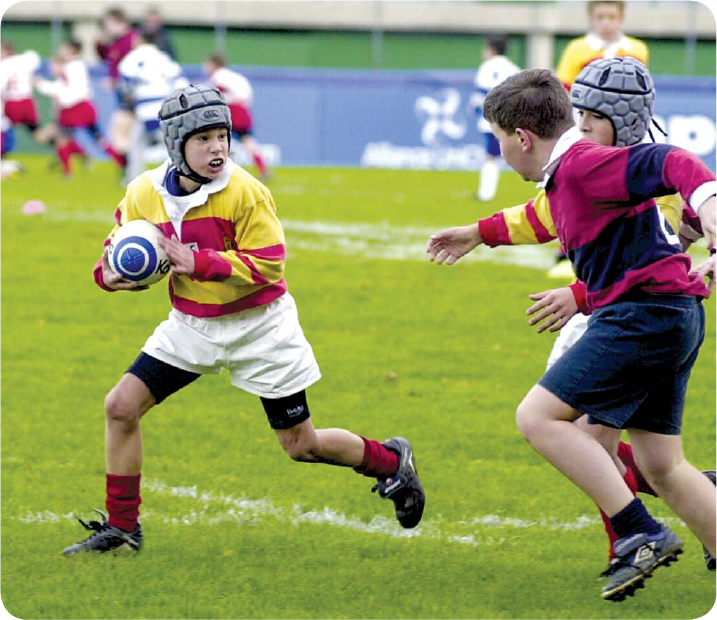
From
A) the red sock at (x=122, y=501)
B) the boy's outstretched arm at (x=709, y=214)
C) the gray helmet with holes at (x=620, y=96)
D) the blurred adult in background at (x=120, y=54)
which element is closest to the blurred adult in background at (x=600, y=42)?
the gray helmet with holes at (x=620, y=96)

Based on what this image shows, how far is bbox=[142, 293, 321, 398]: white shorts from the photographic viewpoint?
15.8ft

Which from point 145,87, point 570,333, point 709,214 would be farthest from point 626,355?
point 145,87

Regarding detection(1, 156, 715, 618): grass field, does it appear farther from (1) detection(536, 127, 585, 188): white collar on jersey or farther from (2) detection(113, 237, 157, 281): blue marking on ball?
(1) detection(536, 127, 585, 188): white collar on jersey

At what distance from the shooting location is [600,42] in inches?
416

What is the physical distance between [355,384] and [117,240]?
3142 mm

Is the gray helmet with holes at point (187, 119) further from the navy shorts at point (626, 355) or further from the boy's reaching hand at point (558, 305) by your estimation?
the navy shorts at point (626, 355)

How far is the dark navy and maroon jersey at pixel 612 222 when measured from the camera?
3852mm

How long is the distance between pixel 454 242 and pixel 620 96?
86 centimetres

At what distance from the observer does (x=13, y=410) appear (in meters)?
6.99

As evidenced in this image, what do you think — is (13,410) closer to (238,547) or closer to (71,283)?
(238,547)

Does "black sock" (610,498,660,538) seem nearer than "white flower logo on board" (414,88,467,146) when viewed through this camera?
Yes

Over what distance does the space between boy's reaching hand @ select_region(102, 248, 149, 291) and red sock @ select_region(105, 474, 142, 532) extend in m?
0.71

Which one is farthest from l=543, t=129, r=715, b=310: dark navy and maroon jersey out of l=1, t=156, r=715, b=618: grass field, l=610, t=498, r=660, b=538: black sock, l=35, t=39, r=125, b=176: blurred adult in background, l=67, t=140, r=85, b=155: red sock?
l=67, t=140, r=85, b=155: red sock

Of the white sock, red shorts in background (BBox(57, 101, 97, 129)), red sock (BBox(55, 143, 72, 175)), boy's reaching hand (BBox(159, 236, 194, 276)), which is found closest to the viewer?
boy's reaching hand (BBox(159, 236, 194, 276))
